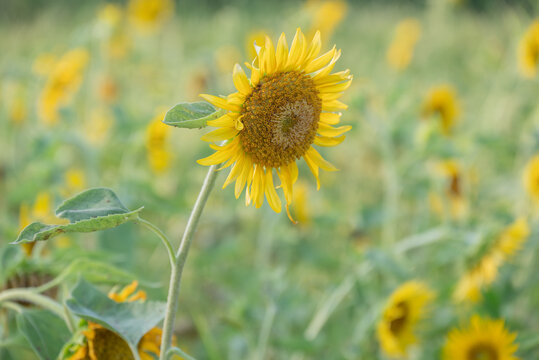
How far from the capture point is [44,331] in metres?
0.75

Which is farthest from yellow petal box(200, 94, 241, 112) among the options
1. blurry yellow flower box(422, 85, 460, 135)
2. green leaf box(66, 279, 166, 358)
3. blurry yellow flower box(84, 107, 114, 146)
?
blurry yellow flower box(422, 85, 460, 135)

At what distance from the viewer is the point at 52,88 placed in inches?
72.1

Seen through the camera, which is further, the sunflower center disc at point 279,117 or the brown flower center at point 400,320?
the brown flower center at point 400,320

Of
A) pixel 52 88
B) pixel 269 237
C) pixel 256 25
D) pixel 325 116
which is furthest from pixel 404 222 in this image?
pixel 256 25

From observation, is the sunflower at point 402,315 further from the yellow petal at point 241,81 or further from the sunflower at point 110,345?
the yellow petal at point 241,81

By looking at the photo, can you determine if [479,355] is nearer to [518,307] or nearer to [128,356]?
[518,307]

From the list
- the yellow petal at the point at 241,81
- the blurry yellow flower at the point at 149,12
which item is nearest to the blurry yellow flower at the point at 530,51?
the yellow petal at the point at 241,81

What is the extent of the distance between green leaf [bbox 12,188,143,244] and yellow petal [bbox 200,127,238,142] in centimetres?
11

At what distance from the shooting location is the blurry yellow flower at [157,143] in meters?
1.57

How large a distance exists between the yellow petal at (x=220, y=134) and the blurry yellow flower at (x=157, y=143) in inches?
37.2

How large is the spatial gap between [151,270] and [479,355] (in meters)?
1.02

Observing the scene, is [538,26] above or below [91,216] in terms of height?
above

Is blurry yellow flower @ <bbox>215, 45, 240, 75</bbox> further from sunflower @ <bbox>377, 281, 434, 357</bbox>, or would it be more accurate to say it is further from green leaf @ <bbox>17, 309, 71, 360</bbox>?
green leaf @ <bbox>17, 309, 71, 360</bbox>

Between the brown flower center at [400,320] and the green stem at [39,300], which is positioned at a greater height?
the green stem at [39,300]
